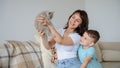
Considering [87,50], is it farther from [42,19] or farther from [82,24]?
[42,19]

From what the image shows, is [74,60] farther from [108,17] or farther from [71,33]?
[108,17]

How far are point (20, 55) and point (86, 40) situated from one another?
78 cm

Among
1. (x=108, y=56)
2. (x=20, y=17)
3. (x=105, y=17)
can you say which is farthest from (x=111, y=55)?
(x=20, y=17)

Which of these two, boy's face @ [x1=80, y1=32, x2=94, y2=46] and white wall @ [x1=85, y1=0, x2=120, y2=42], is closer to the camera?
boy's face @ [x1=80, y1=32, x2=94, y2=46]

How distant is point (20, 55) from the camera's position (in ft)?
6.64

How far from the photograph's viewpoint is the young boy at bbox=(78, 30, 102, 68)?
1.49 metres

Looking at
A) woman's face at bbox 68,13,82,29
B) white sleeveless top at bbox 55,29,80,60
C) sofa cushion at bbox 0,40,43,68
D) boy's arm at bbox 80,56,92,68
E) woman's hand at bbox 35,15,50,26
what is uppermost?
woman's hand at bbox 35,15,50,26

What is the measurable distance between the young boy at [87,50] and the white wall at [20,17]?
1.33m

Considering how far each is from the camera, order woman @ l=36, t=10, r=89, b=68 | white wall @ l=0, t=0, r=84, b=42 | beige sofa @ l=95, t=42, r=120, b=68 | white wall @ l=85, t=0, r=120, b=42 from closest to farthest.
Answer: woman @ l=36, t=10, r=89, b=68 → white wall @ l=0, t=0, r=84, b=42 → beige sofa @ l=95, t=42, r=120, b=68 → white wall @ l=85, t=0, r=120, b=42

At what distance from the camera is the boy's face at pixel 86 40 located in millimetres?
1521

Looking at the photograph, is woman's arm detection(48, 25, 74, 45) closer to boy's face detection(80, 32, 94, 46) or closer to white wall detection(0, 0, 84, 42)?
boy's face detection(80, 32, 94, 46)

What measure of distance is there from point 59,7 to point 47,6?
26 cm

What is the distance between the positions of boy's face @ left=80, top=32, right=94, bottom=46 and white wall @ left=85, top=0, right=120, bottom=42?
2.28 m

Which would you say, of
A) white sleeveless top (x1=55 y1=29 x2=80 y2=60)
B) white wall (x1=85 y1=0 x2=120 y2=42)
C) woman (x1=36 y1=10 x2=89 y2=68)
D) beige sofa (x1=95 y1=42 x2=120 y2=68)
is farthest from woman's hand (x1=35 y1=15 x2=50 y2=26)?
white wall (x1=85 y1=0 x2=120 y2=42)
